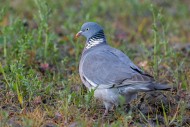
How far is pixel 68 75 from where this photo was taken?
6.39m

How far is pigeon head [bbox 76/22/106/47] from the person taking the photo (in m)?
5.97

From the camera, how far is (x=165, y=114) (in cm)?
507

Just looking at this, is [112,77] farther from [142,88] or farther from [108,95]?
[142,88]

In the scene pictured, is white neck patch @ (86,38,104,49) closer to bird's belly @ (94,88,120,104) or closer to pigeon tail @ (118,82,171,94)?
bird's belly @ (94,88,120,104)

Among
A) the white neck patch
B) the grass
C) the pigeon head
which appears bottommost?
the grass

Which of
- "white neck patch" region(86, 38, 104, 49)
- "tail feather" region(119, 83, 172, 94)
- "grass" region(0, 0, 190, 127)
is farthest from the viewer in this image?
"white neck patch" region(86, 38, 104, 49)

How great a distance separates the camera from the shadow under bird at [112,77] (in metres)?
4.90

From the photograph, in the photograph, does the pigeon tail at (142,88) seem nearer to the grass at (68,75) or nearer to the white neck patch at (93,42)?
the grass at (68,75)

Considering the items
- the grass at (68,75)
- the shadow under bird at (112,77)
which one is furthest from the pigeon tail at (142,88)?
the grass at (68,75)

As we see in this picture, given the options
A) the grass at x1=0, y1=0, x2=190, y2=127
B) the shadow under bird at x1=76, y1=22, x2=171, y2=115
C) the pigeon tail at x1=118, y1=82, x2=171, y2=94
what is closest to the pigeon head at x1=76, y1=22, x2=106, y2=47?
the shadow under bird at x1=76, y1=22, x2=171, y2=115

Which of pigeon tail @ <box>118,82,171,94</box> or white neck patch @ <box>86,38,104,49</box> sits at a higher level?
white neck patch @ <box>86,38,104,49</box>

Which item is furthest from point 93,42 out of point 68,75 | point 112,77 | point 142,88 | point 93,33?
point 142,88

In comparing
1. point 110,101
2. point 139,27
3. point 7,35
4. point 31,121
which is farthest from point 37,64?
point 139,27

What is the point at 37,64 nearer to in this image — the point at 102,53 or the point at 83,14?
the point at 102,53
